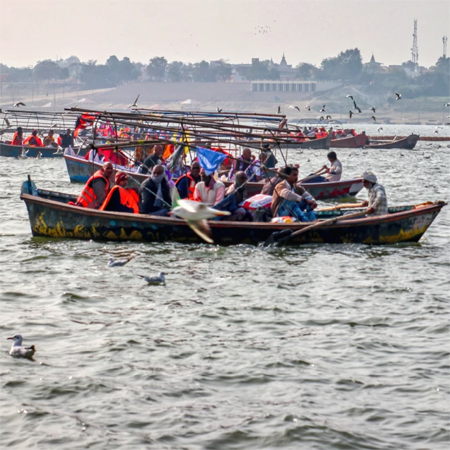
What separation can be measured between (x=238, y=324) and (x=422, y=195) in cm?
1764

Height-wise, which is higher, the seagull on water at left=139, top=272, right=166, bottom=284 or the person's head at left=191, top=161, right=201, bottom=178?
the person's head at left=191, top=161, right=201, bottom=178

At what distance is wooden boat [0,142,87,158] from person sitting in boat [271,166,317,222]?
25.8 metres

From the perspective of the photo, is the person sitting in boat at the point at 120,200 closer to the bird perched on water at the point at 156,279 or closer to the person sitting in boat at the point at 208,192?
the person sitting in boat at the point at 208,192

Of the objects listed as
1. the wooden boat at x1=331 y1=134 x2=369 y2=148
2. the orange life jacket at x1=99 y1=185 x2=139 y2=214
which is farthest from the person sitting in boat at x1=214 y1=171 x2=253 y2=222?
the wooden boat at x1=331 y1=134 x2=369 y2=148

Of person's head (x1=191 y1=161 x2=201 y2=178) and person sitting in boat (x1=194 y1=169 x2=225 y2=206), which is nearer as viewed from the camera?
person sitting in boat (x1=194 y1=169 x2=225 y2=206)

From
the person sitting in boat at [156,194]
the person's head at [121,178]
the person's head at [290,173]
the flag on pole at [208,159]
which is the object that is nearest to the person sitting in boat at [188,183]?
the flag on pole at [208,159]

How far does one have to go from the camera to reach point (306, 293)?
38.2ft

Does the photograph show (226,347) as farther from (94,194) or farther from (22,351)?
(94,194)

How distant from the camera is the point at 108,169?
49.1ft

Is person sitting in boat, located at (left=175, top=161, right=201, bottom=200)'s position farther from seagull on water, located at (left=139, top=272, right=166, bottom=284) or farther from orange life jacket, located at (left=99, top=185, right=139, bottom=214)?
seagull on water, located at (left=139, top=272, right=166, bottom=284)

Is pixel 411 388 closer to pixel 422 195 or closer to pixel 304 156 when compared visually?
pixel 422 195

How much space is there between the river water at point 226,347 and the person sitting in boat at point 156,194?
33.2 inches

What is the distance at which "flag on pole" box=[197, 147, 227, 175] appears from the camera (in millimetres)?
15617

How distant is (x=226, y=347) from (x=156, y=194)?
22.0 ft
